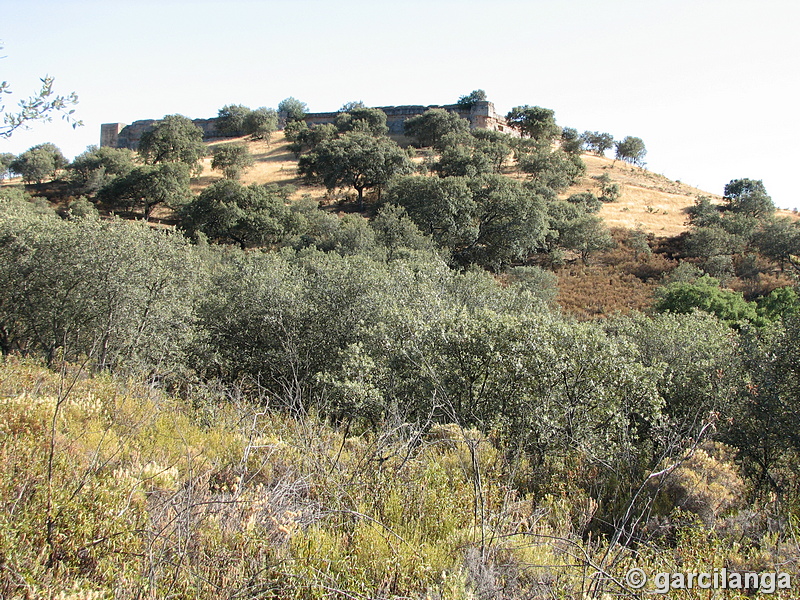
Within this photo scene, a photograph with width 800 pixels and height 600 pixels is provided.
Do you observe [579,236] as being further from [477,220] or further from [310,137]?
[310,137]

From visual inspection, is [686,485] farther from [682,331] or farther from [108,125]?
[108,125]

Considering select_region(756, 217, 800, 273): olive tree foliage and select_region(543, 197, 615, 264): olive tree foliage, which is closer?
select_region(756, 217, 800, 273): olive tree foliage

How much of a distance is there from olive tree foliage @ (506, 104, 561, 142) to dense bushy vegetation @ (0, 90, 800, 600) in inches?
1662

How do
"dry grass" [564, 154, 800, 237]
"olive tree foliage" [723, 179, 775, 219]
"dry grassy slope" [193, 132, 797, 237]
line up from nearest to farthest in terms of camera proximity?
"olive tree foliage" [723, 179, 775, 219], "dry grass" [564, 154, 800, 237], "dry grassy slope" [193, 132, 797, 237]

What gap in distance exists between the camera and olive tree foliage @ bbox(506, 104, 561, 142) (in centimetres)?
6775

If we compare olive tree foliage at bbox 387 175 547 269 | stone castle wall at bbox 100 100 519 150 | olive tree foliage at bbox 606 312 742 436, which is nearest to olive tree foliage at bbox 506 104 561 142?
stone castle wall at bbox 100 100 519 150

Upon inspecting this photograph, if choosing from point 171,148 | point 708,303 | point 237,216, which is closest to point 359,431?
point 708,303

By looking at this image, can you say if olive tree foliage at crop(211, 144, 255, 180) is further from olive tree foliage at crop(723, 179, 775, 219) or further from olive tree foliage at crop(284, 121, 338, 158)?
olive tree foliage at crop(723, 179, 775, 219)

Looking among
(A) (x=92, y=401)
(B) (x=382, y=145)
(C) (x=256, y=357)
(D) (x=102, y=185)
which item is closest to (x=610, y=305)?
(C) (x=256, y=357)

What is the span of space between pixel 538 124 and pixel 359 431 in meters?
65.9

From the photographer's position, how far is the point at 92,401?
6418 millimetres

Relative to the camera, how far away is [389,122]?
3000 inches

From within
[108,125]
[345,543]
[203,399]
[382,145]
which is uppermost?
[108,125]

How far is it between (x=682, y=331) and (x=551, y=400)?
31.0 feet
